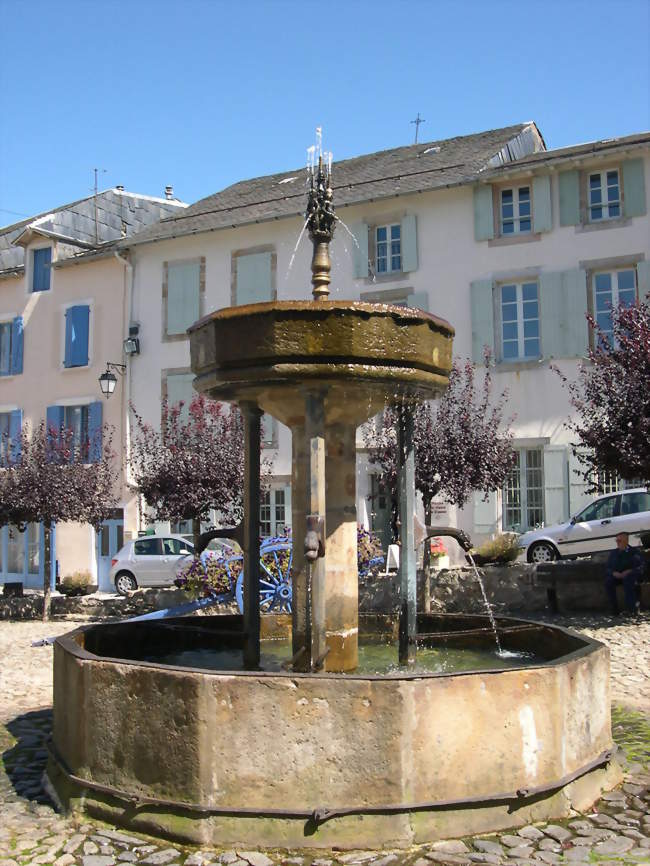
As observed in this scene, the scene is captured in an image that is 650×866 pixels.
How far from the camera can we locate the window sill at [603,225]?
18.3m

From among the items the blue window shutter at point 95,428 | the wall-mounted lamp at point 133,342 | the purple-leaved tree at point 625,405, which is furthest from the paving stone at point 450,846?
the wall-mounted lamp at point 133,342

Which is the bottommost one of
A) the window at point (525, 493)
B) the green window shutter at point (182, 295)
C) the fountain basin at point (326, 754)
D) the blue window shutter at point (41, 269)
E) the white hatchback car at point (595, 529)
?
the fountain basin at point (326, 754)

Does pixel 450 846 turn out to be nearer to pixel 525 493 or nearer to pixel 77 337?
pixel 525 493

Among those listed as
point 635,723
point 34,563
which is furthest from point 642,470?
point 34,563

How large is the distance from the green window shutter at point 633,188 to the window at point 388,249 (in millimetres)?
4779

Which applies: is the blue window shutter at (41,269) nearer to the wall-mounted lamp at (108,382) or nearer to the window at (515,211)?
the wall-mounted lamp at (108,382)

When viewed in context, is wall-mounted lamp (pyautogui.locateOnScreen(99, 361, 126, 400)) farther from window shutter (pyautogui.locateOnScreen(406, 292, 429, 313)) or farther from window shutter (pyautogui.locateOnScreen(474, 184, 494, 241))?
window shutter (pyautogui.locateOnScreen(474, 184, 494, 241))

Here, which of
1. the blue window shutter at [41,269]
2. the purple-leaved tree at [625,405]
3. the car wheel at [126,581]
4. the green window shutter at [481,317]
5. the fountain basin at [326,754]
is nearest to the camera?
the fountain basin at [326,754]

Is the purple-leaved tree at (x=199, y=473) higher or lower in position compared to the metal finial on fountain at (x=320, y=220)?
lower

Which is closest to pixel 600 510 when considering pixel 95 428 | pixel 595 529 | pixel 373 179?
pixel 595 529

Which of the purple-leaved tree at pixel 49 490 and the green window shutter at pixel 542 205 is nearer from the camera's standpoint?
the purple-leaved tree at pixel 49 490

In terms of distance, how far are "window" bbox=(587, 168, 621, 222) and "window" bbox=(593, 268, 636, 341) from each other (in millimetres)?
1125

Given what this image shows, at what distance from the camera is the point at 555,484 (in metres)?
18.6

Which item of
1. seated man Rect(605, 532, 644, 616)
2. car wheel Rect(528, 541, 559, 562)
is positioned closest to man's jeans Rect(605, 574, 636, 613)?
seated man Rect(605, 532, 644, 616)
